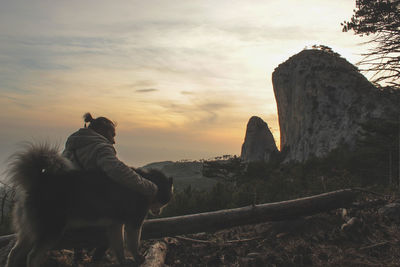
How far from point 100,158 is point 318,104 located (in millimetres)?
70211

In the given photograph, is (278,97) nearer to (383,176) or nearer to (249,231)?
(383,176)

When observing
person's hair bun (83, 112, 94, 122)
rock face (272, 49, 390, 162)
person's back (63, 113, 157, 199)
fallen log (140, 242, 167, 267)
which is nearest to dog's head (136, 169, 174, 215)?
person's back (63, 113, 157, 199)

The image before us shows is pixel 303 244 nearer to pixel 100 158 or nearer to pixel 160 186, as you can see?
pixel 160 186

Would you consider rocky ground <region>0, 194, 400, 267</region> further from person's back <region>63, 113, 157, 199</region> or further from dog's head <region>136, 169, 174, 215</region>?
person's back <region>63, 113, 157, 199</region>

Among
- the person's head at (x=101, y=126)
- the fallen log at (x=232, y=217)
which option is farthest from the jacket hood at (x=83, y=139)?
the fallen log at (x=232, y=217)

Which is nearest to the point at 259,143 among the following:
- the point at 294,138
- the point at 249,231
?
the point at 294,138

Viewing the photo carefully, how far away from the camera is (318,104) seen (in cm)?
7000

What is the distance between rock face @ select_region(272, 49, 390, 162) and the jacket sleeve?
5458 cm

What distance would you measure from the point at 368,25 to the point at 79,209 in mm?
16753

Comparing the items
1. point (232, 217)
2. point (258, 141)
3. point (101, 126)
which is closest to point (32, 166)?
point (101, 126)

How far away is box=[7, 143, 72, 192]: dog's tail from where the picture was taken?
4676 millimetres

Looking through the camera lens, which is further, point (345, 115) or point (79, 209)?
point (345, 115)

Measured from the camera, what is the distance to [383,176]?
34531 mm

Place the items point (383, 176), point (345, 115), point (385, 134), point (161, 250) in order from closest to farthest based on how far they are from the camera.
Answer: point (161, 250)
point (385, 134)
point (383, 176)
point (345, 115)
